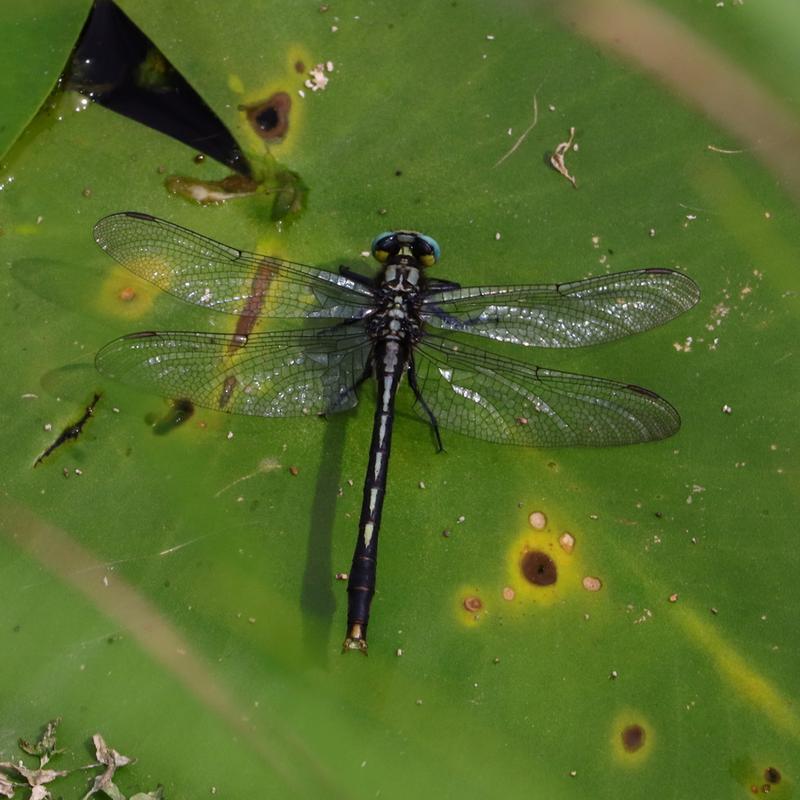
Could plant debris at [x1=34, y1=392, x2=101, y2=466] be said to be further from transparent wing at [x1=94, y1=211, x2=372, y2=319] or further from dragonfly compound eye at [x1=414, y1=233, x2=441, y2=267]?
dragonfly compound eye at [x1=414, y1=233, x2=441, y2=267]

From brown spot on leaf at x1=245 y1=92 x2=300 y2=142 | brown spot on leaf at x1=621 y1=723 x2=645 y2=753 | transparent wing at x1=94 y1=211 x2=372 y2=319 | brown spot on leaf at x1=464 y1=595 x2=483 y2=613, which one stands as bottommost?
brown spot on leaf at x1=621 y1=723 x2=645 y2=753

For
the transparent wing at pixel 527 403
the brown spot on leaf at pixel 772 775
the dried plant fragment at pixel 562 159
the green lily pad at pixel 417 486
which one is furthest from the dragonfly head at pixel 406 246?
the brown spot on leaf at pixel 772 775

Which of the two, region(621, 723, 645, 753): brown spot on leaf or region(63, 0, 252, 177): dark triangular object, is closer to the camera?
region(621, 723, 645, 753): brown spot on leaf

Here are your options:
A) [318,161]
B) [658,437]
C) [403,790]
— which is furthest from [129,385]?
[658,437]

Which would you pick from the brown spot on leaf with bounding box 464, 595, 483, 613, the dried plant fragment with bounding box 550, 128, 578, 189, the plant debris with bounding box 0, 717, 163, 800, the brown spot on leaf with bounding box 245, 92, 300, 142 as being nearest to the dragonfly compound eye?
the dried plant fragment with bounding box 550, 128, 578, 189

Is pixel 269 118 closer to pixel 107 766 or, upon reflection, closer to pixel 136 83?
pixel 136 83

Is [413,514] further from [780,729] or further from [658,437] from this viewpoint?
[780,729]

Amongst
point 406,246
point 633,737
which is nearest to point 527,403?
point 406,246
